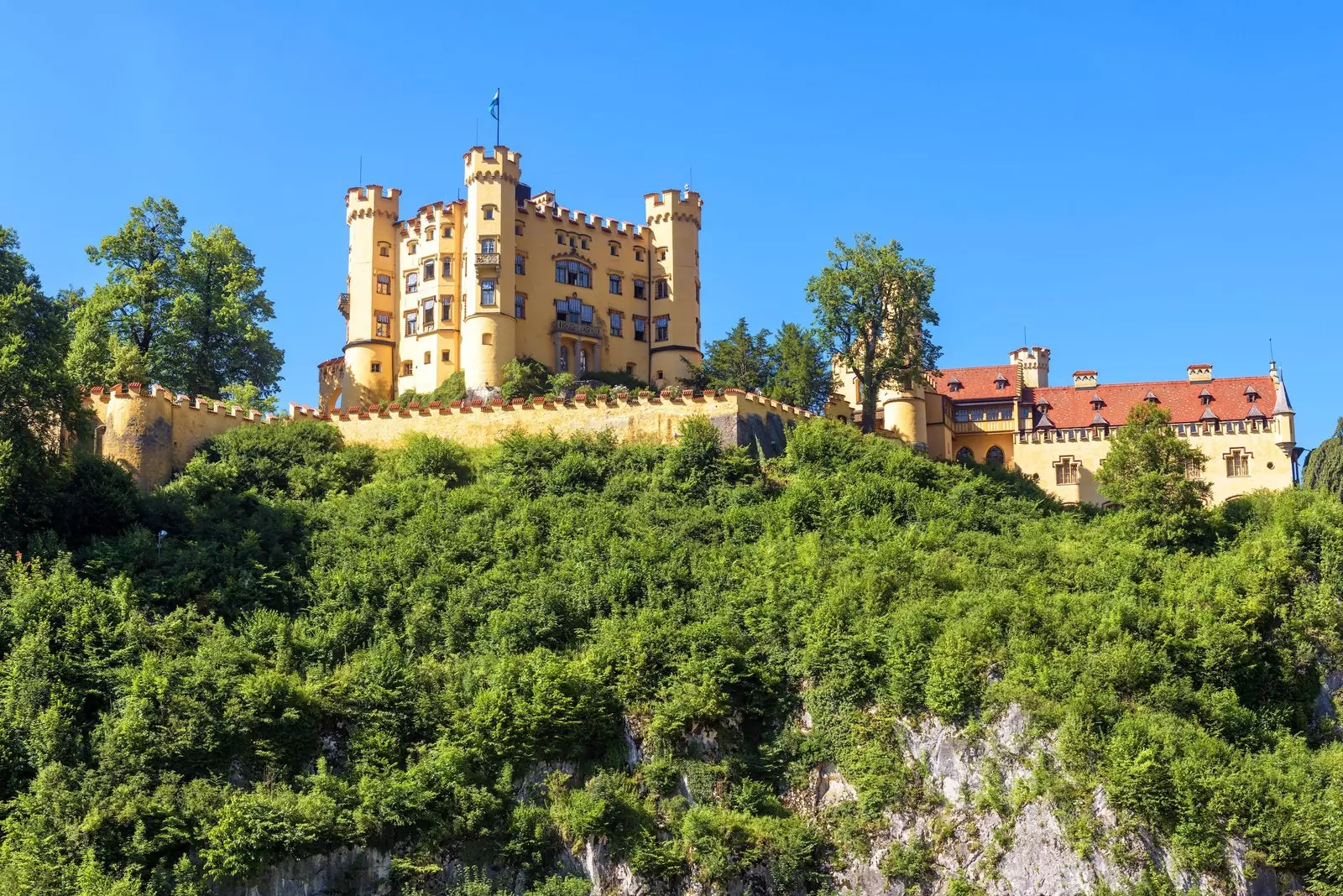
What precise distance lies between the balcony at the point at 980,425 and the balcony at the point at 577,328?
59.2 feet

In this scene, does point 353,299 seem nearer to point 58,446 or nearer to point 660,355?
point 660,355

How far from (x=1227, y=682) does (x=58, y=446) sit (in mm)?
39719

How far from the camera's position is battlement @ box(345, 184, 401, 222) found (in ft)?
263

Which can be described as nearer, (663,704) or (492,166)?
(663,704)

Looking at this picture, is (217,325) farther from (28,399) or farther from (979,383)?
(979,383)

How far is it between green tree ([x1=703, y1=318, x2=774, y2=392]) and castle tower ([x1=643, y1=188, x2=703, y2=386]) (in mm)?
2833

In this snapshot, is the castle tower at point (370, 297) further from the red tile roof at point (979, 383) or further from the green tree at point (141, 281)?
the red tile roof at point (979, 383)

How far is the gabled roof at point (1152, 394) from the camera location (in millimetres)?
78312

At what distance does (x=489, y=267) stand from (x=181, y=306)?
Answer: 1383 cm

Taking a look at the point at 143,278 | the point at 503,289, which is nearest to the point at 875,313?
the point at 503,289

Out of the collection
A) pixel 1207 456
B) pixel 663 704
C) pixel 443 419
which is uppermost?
pixel 443 419

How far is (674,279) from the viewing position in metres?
82.8

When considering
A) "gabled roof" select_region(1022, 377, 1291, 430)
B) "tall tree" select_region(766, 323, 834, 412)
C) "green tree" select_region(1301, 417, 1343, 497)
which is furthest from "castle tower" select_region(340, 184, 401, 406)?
"green tree" select_region(1301, 417, 1343, 497)

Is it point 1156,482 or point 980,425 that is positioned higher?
point 980,425
